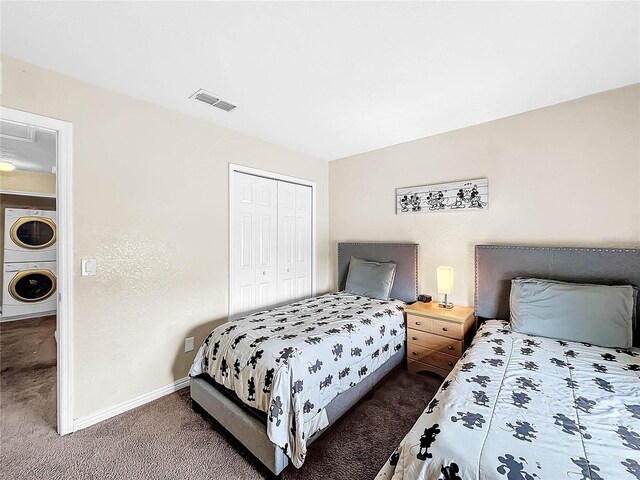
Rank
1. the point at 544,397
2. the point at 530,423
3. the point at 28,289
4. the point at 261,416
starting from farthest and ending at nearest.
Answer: the point at 28,289
the point at 261,416
the point at 544,397
the point at 530,423

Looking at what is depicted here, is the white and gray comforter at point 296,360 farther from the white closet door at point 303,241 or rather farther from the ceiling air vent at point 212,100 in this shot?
the ceiling air vent at point 212,100

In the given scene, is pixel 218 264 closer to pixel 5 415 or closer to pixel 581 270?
pixel 5 415

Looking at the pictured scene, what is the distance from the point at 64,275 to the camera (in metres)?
1.91

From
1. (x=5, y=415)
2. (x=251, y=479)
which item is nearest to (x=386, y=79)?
(x=251, y=479)

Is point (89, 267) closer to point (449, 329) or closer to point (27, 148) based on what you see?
point (27, 148)

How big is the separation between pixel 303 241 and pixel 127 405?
2.46m

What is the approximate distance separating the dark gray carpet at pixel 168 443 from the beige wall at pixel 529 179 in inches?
59.2

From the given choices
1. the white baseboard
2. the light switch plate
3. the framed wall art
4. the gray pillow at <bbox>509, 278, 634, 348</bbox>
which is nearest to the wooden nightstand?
the gray pillow at <bbox>509, 278, 634, 348</bbox>

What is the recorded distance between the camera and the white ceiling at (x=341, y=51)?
4.62 feet

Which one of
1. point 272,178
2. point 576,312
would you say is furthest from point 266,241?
point 576,312

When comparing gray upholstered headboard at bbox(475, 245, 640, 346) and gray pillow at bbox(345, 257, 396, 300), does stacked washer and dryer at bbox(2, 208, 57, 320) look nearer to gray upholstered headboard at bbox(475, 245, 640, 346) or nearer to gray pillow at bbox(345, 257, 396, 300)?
gray pillow at bbox(345, 257, 396, 300)

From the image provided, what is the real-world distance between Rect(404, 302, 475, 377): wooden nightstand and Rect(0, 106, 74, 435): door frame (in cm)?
280

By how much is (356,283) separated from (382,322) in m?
0.88

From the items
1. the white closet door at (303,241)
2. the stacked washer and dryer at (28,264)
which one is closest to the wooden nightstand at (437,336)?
the white closet door at (303,241)
